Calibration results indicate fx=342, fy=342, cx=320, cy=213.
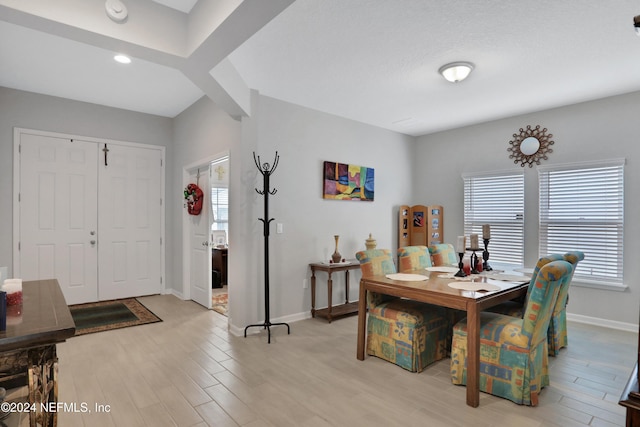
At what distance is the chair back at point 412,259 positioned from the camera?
3.60 meters

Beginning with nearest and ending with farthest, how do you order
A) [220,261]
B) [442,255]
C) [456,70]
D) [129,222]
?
[456,70]
[442,255]
[129,222]
[220,261]

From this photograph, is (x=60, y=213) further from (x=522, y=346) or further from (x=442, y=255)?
(x=522, y=346)

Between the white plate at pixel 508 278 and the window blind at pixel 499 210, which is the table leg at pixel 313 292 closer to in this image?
the white plate at pixel 508 278

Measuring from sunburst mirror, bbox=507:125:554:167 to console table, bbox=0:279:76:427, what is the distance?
5.08m

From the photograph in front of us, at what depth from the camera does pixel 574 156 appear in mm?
4188

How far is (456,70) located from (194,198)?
11.8 ft

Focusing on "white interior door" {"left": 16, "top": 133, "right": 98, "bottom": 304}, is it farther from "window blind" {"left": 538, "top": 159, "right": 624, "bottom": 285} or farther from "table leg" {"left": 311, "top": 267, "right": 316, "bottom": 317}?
"window blind" {"left": 538, "top": 159, "right": 624, "bottom": 285}

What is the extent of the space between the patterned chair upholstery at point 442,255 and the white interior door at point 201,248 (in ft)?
9.49

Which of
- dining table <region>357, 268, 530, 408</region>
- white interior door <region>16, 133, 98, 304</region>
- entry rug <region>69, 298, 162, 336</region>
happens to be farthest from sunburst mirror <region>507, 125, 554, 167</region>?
white interior door <region>16, 133, 98, 304</region>

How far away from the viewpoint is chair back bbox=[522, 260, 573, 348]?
2.13m

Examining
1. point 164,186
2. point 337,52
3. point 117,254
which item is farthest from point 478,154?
point 117,254

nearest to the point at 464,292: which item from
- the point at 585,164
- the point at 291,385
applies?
the point at 291,385

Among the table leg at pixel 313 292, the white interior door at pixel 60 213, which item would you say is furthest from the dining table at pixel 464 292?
the white interior door at pixel 60 213

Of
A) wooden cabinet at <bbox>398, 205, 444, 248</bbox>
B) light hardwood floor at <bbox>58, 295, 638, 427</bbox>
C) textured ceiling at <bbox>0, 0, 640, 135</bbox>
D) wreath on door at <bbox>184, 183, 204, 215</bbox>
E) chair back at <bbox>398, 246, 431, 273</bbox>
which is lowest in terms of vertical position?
light hardwood floor at <bbox>58, 295, 638, 427</bbox>
